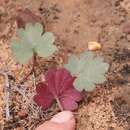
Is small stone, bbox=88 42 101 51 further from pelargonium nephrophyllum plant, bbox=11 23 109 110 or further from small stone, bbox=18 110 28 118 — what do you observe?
small stone, bbox=18 110 28 118

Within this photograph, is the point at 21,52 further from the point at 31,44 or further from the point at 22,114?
the point at 22,114

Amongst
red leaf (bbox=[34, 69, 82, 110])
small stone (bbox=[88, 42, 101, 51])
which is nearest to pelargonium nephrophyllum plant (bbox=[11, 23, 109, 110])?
red leaf (bbox=[34, 69, 82, 110])

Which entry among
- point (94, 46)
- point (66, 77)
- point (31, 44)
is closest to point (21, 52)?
point (31, 44)

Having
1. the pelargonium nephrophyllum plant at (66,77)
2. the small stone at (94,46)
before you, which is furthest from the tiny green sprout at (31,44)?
the small stone at (94,46)

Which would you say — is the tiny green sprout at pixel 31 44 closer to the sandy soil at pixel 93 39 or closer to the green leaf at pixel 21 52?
the green leaf at pixel 21 52

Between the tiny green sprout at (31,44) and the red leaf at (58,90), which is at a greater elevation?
the tiny green sprout at (31,44)

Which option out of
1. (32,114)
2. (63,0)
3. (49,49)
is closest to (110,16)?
(63,0)

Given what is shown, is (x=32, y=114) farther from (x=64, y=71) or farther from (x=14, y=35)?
(x=14, y=35)
